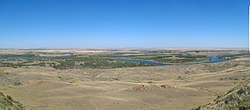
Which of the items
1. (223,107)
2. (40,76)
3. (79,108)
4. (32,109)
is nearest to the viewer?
(223,107)

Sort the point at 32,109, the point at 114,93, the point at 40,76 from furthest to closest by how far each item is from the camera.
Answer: the point at 40,76, the point at 114,93, the point at 32,109

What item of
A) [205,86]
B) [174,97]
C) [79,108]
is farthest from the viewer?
[205,86]

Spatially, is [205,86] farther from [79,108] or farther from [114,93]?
[79,108]

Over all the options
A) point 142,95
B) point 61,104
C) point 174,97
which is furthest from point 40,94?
point 174,97

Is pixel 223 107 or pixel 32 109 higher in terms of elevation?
pixel 223 107

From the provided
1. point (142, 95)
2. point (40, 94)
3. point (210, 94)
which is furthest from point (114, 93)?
point (210, 94)

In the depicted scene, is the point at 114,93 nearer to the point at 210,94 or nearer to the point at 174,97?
the point at 174,97

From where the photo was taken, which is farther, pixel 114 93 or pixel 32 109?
pixel 114 93

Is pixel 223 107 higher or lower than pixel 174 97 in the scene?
higher

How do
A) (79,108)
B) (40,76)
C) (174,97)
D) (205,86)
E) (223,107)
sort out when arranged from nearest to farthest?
(223,107) → (79,108) → (174,97) → (205,86) → (40,76)
